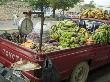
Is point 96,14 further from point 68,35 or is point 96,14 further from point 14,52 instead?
point 14,52

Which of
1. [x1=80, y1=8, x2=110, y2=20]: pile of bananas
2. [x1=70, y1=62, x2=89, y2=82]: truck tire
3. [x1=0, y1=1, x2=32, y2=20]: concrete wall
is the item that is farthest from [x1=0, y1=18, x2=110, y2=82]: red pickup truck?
[x1=0, y1=1, x2=32, y2=20]: concrete wall

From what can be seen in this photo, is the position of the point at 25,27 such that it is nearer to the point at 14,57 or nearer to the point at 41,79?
the point at 14,57

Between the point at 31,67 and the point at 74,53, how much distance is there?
1.35 metres

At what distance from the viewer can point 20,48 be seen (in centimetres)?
593

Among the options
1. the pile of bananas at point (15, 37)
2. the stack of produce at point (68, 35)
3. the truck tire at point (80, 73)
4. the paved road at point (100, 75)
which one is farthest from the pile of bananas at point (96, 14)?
the pile of bananas at point (15, 37)

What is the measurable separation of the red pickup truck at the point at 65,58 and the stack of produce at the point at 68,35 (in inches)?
15.6

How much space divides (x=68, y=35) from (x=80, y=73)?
1.12 m

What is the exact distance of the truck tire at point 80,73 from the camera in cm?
649

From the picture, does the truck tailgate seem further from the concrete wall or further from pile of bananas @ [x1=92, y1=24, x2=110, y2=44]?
the concrete wall

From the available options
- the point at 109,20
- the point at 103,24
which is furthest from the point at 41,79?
the point at 109,20

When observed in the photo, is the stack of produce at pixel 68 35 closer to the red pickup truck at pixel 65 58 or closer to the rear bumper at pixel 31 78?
the red pickup truck at pixel 65 58

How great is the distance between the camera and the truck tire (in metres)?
6.49

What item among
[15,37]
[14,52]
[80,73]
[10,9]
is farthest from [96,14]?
[10,9]

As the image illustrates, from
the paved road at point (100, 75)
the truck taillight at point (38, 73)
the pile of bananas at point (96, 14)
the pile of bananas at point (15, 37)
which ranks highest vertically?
the pile of bananas at point (96, 14)
